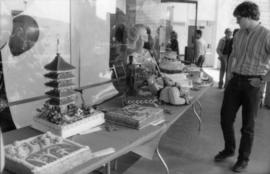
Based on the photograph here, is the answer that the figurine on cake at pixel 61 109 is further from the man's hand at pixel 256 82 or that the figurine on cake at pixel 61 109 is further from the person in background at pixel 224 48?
the person in background at pixel 224 48

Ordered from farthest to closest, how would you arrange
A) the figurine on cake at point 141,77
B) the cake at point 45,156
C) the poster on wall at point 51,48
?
the figurine on cake at point 141,77 < the poster on wall at point 51,48 < the cake at point 45,156

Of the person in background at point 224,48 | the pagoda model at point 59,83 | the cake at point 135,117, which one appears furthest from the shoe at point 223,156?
the person in background at point 224,48

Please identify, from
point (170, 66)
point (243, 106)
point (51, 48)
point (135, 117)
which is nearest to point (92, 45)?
point (51, 48)

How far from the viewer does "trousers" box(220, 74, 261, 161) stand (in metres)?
2.30

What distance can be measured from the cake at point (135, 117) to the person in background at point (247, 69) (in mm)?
876

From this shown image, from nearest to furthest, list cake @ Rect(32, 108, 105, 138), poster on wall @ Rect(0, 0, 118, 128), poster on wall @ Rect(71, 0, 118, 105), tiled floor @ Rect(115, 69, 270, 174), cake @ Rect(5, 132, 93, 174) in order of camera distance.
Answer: cake @ Rect(5, 132, 93, 174) < cake @ Rect(32, 108, 105, 138) < poster on wall @ Rect(0, 0, 118, 128) < poster on wall @ Rect(71, 0, 118, 105) < tiled floor @ Rect(115, 69, 270, 174)

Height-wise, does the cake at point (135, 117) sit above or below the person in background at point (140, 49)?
below

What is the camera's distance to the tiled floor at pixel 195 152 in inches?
98.7

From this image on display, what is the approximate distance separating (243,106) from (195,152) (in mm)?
771

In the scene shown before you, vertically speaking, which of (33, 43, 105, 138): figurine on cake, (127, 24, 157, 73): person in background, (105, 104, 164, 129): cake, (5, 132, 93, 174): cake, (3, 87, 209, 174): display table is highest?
(127, 24, 157, 73): person in background

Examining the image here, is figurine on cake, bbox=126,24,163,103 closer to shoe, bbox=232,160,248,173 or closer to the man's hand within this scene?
the man's hand

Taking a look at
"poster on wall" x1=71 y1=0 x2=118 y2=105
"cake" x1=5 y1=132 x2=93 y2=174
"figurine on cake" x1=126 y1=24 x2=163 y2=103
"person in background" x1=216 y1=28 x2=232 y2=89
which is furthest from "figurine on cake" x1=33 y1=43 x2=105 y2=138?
"person in background" x1=216 y1=28 x2=232 y2=89

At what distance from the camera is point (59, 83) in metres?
1.49

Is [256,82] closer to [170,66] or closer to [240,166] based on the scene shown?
[240,166]
